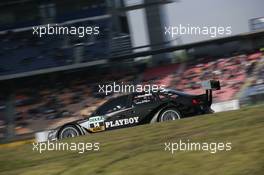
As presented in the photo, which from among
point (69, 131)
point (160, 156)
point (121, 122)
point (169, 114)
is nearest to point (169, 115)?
point (169, 114)

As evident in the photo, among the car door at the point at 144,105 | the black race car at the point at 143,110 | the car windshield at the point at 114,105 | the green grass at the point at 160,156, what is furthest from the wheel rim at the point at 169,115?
the green grass at the point at 160,156

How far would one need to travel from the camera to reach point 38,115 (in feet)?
64.2

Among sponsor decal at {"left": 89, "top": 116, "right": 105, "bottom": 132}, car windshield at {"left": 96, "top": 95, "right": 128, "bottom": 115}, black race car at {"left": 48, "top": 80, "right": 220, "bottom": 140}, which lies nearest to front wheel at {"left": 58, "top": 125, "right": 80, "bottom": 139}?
black race car at {"left": 48, "top": 80, "right": 220, "bottom": 140}

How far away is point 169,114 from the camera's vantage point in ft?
39.9

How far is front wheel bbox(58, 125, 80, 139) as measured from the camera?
12945mm

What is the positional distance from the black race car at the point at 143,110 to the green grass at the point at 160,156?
3.42 metres

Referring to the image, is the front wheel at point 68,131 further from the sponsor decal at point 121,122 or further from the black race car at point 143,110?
the sponsor decal at point 121,122

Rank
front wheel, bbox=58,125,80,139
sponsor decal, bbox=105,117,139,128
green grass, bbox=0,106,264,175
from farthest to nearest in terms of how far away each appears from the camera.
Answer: front wheel, bbox=58,125,80,139 < sponsor decal, bbox=105,117,139,128 < green grass, bbox=0,106,264,175

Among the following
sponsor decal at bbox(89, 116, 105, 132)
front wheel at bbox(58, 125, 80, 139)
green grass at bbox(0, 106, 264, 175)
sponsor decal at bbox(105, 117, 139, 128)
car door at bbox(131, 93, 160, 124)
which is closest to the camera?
green grass at bbox(0, 106, 264, 175)

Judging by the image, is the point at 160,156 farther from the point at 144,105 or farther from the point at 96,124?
the point at 96,124

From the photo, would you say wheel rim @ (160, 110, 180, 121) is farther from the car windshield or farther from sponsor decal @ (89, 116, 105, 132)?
sponsor decal @ (89, 116, 105, 132)

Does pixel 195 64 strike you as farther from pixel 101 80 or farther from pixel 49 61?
pixel 49 61

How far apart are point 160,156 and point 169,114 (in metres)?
6.27

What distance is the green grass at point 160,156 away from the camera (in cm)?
528
